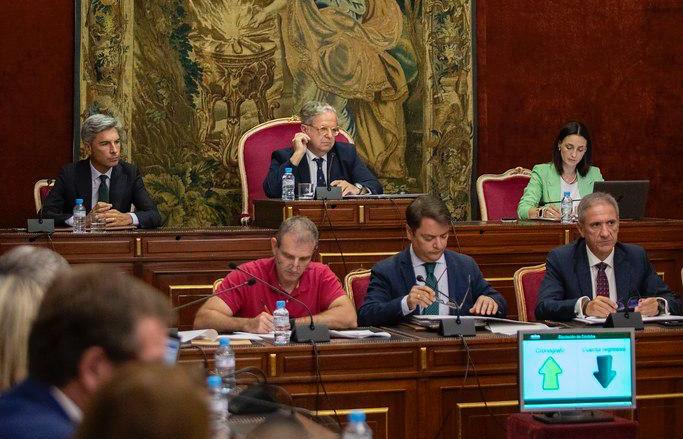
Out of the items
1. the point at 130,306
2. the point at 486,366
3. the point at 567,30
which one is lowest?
the point at 486,366

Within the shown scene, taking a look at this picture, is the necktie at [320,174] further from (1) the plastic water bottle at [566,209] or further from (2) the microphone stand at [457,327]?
(2) the microphone stand at [457,327]

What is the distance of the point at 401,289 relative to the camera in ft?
18.9

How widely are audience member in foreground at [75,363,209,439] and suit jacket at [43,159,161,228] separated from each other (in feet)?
20.9

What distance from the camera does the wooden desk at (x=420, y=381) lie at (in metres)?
4.88

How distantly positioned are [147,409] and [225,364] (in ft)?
10.3

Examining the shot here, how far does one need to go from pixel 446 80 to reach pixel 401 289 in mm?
4065

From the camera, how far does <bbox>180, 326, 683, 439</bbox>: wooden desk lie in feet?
16.0

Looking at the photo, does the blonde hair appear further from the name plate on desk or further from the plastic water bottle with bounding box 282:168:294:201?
the plastic water bottle with bounding box 282:168:294:201

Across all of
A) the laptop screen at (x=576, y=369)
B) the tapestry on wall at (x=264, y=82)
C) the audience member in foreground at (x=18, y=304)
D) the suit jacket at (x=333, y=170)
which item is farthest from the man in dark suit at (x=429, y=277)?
the tapestry on wall at (x=264, y=82)

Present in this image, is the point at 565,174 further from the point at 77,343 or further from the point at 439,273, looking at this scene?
the point at 77,343

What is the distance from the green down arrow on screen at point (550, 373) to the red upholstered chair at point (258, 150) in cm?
401

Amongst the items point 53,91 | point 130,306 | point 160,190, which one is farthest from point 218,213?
point 130,306

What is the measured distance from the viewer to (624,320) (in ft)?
17.5

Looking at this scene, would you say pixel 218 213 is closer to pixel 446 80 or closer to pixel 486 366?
pixel 446 80
